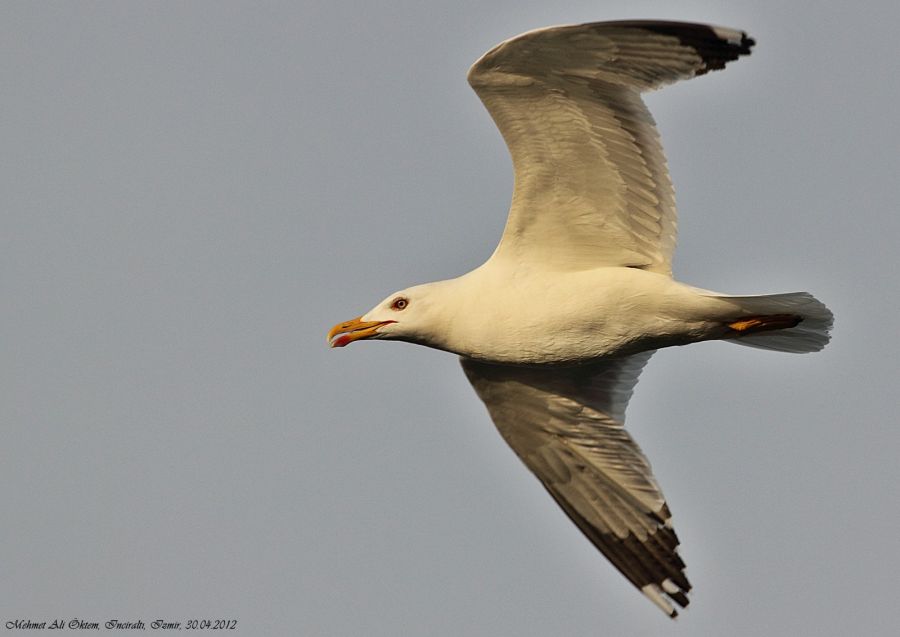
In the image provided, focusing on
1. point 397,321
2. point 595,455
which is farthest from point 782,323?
point 397,321

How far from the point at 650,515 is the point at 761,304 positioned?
7.64 ft

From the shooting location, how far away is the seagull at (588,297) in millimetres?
10266

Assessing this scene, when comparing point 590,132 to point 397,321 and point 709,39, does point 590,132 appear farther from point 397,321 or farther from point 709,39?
point 397,321

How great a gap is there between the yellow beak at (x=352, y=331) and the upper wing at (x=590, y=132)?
119cm

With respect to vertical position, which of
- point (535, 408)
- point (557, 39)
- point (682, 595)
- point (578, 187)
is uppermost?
point (557, 39)

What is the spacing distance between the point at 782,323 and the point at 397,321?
118 inches

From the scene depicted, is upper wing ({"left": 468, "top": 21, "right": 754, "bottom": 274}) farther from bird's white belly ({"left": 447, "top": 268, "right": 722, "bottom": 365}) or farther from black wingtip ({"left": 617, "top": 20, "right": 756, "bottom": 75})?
bird's white belly ({"left": 447, "top": 268, "right": 722, "bottom": 365})

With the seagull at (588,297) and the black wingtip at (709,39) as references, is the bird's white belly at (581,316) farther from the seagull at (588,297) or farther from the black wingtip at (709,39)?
the black wingtip at (709,39)

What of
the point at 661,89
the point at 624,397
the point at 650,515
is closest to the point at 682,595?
the point at 650,515

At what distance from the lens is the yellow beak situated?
11797 millimetres

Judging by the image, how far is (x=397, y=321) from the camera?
11.7m

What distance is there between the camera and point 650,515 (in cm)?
1248

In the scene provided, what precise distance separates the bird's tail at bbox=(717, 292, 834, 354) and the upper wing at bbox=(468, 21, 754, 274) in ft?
2.33

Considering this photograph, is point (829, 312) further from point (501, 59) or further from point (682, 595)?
point (501, 59)
